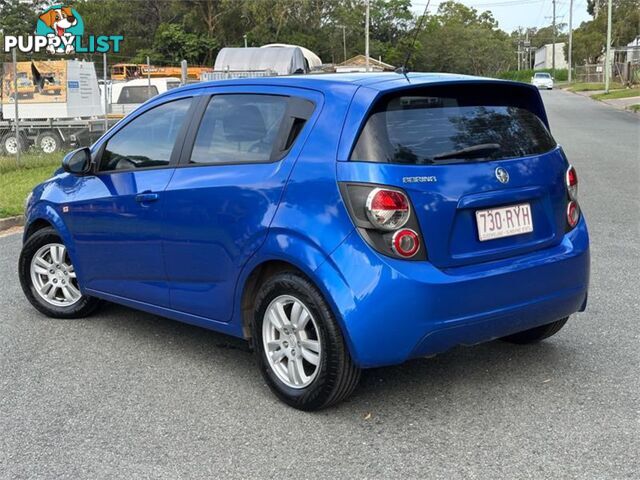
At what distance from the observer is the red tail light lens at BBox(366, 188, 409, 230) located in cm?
347

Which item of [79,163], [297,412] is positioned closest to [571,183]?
[297,412]

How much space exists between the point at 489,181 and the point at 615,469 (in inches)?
56.1

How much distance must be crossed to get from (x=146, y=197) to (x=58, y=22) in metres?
27.5

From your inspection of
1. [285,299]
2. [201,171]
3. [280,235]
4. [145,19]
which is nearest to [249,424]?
[285,299]

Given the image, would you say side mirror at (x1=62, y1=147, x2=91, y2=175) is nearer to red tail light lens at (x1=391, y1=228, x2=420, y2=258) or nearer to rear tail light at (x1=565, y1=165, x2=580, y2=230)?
red tail light lens at (x1=391, y1=228, x2=420, y2=258)

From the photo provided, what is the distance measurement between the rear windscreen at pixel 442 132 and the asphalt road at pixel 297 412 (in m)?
1.28

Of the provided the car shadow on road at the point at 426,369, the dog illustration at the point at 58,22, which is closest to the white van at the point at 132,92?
the dog illustration at the point at 58,22

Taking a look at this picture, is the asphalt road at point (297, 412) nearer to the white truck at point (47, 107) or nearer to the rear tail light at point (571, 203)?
the rear tail light at point (571, 203)

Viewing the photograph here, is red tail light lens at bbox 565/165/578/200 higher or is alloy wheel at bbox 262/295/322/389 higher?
red tail light lens at bbox 565/165/578/200

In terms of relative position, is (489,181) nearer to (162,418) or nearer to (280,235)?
(280,235)

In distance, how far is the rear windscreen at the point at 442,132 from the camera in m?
3.63

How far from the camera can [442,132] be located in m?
3.78

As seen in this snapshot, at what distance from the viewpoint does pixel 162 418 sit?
3.82 metres

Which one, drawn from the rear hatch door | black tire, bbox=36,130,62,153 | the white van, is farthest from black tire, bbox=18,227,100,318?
the white van
